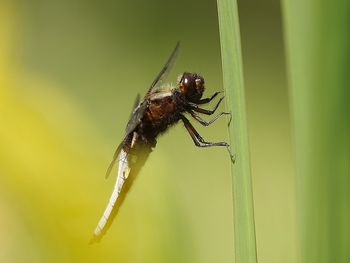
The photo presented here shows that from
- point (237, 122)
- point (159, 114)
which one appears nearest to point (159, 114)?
point (159, 114)

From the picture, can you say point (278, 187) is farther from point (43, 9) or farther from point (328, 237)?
point (328, 237)

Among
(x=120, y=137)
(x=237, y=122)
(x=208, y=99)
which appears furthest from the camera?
(x=120, y=137)

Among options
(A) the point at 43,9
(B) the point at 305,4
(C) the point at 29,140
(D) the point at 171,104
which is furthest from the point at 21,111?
(A) the point at 43,9

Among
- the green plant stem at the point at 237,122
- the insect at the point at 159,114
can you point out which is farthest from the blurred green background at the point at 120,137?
the green plant stem at the point at 237,122

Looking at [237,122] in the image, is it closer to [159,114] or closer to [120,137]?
[159,114]

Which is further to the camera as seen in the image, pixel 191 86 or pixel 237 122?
pixel 191 86
